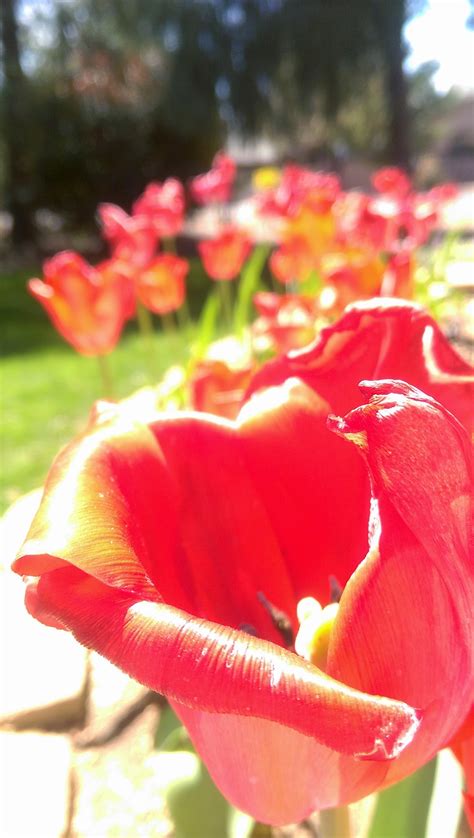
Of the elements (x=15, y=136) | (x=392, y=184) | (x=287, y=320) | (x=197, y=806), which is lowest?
(x=197, y=806)

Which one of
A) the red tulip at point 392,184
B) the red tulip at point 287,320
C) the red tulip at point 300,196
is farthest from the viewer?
the red tulip at point 392,184

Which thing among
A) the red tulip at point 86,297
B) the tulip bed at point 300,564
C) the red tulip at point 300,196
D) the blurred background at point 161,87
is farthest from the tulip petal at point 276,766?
the blurred background at point 161,87

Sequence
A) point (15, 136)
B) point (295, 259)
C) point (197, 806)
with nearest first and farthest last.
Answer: point (197, 806) < point (295, 259) < point (15, 136)

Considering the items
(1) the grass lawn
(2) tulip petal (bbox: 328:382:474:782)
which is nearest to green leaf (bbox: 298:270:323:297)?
(1) the grass lawn

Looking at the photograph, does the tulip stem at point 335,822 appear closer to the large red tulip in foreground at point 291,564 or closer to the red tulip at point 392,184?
the large red tulip in foreground at point 291,564

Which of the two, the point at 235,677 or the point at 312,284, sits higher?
the point at 235,677

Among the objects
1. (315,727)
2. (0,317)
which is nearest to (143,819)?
(315,727)

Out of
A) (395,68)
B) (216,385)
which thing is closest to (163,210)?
(216,385)

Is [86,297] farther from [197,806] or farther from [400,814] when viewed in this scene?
[400,814]
